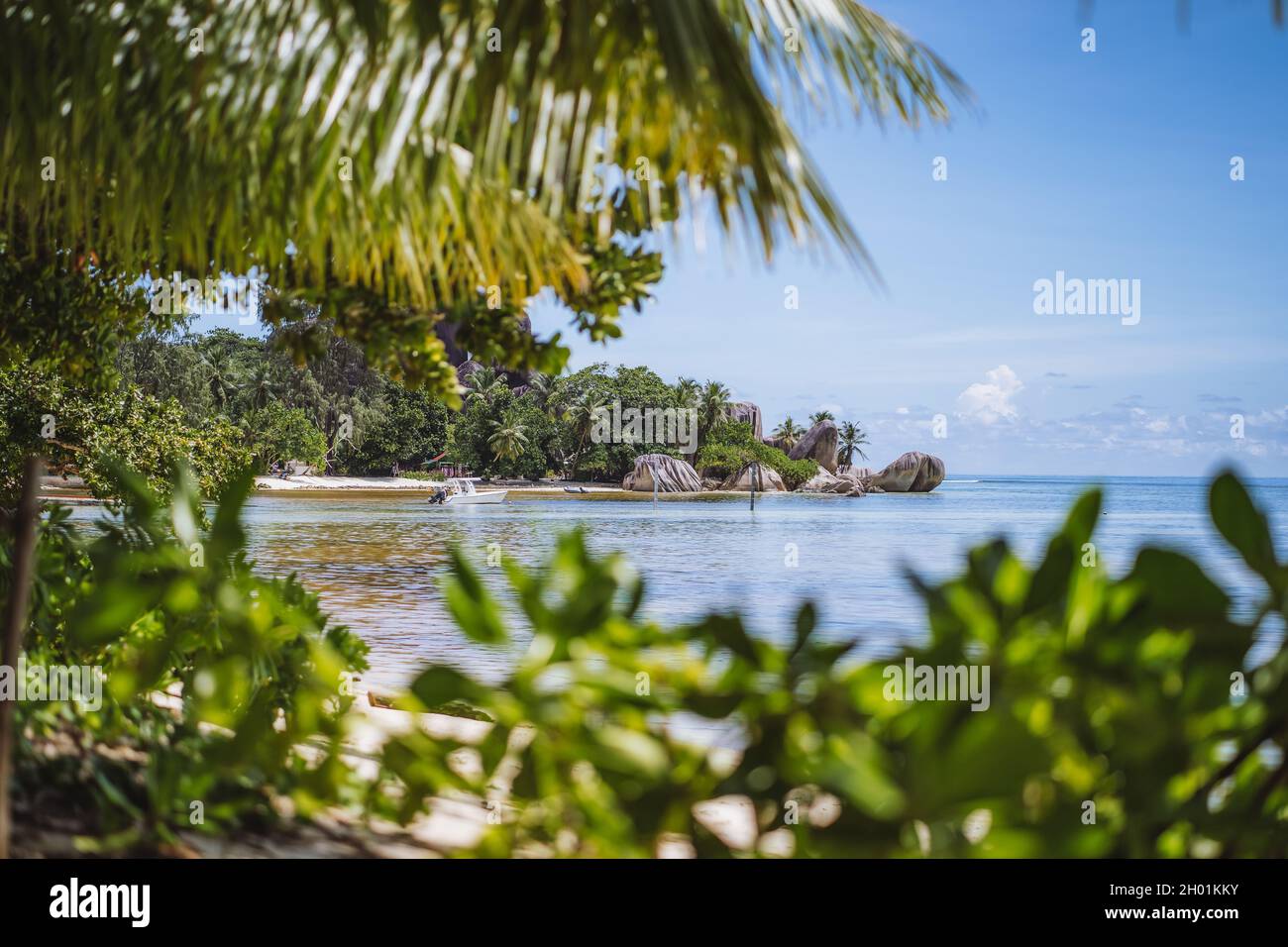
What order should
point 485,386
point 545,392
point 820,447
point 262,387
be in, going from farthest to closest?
1. point 820,447
2. point 545,392
3. point 485,386
4. point 262,387

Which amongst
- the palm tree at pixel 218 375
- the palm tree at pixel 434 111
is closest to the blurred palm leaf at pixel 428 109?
the palm tree at pixel 434 111

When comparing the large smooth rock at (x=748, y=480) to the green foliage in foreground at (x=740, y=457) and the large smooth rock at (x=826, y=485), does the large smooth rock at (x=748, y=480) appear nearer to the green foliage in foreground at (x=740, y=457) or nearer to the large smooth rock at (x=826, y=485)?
the green foliage in foreground at (x=740, y=457)

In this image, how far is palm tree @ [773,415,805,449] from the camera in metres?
85.9

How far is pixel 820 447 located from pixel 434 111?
82.3m

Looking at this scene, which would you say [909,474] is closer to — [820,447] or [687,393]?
[820,447]

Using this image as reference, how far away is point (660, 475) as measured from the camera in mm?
68688

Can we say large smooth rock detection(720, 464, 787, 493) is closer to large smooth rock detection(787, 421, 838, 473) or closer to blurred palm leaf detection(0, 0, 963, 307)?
large smooth rock detection(787, 421, 838, 473)

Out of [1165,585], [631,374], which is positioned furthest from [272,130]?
[631,374]

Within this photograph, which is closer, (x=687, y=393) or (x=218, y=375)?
(x=218, y=375)

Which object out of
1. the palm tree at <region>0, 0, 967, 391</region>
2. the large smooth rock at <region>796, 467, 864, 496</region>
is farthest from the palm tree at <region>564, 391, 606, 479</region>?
the palm tree at <region>0, 0, 967, 391</region>

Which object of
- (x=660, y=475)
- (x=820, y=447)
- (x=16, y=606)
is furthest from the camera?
(x=820, y=447)

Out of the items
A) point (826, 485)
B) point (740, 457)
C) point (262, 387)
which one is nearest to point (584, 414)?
point (740, 457)
